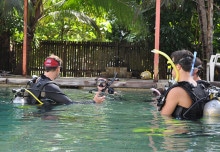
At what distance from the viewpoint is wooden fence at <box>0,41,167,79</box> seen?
22.2 meters

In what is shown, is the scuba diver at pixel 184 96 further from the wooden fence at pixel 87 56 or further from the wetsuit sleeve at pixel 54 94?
the wooden fence at pixel 87 56

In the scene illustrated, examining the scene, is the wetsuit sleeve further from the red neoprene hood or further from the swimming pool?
the red neoprene hood

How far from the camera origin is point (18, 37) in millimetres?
23844

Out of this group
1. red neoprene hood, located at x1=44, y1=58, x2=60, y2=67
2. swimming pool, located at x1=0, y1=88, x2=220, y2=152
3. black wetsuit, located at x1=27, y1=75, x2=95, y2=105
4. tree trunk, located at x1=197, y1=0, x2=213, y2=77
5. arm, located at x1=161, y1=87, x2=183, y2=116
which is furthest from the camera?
tree trunk, located at x1=197, y1=0, x2=213, y2=77

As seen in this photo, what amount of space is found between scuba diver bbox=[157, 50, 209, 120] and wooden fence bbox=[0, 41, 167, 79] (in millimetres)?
14809

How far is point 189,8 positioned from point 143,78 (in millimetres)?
3509

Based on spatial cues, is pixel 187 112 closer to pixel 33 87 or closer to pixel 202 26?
pixel 33 87

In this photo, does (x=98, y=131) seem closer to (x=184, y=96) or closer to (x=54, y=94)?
(x=184, y=96)

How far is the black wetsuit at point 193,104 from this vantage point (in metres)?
6.98

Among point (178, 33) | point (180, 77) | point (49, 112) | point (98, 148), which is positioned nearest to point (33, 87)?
point (49, 112)

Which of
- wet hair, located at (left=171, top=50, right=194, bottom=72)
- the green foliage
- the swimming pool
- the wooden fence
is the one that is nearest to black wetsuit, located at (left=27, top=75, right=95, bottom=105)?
the swimming pool

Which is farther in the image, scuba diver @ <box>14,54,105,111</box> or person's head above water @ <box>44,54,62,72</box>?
person's head above water @ <box>44,54,62,72</box>

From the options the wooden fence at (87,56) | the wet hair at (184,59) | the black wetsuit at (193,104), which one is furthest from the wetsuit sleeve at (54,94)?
the wooden fence at (87,56)

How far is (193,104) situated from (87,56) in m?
15.6
